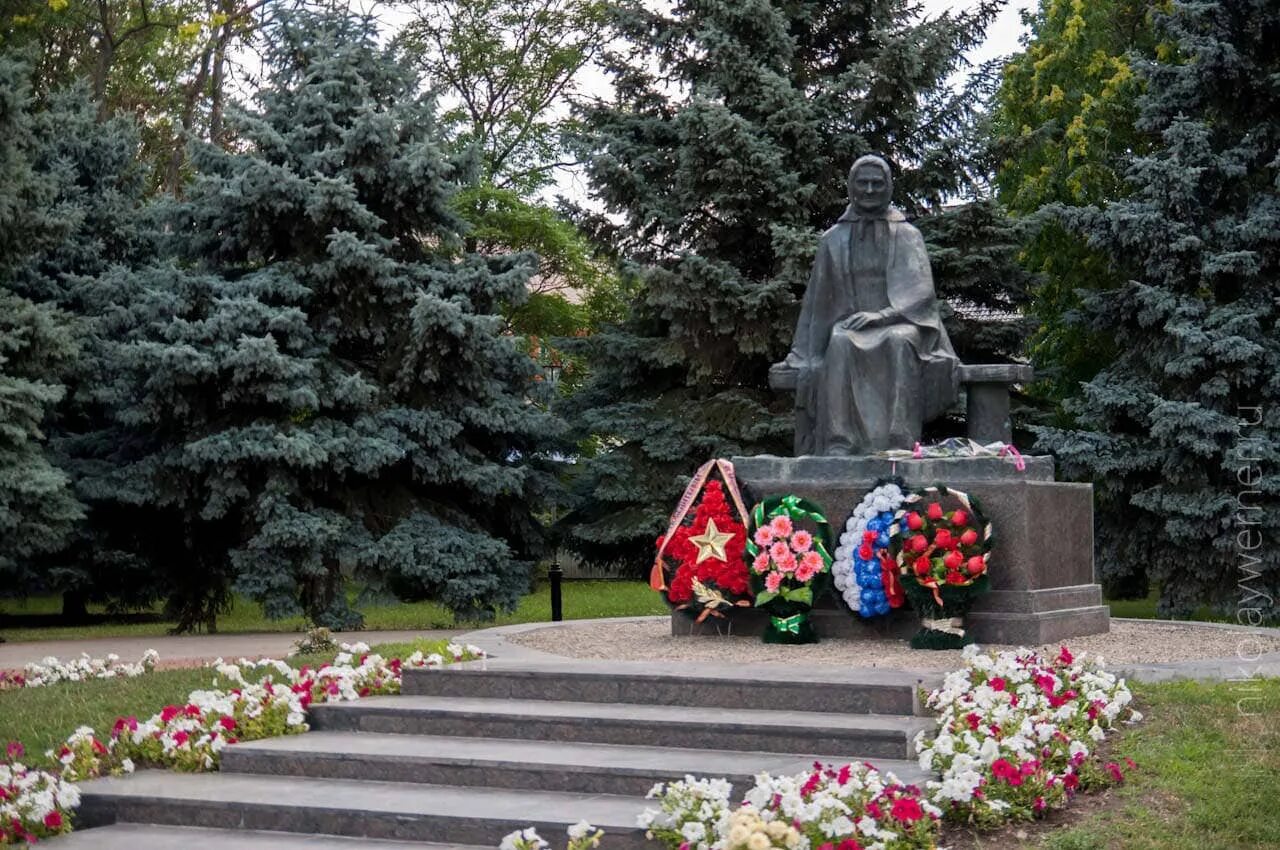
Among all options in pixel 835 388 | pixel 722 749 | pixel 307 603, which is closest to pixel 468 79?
pixel 307 603

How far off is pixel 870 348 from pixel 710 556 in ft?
5.54

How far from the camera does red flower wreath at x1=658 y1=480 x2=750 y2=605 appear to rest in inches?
381

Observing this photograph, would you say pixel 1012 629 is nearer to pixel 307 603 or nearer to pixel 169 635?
pixel 307 603

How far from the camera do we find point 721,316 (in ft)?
60.1

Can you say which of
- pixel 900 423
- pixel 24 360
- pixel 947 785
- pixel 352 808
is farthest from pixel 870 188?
pixel 24 360

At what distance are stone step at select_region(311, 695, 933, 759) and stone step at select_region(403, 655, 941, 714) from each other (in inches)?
2.2

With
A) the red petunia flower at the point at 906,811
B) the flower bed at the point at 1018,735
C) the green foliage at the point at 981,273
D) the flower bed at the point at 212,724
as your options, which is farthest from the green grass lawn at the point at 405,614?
the red petunia flower at the point at 906,811

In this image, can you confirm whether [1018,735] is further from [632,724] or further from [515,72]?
[515,72]

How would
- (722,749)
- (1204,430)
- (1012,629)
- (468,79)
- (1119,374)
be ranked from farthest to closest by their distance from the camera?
1. (468,79)
2. (1119,374)
3. (1204,430)
4. (1012,629)
5. (722,749)

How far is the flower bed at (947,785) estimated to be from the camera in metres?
5.29

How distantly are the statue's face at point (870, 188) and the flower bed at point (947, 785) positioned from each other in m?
4.03

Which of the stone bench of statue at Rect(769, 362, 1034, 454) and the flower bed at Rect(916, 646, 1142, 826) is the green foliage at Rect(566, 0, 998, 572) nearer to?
the stone bench of statue at Rect(769, 362, 1034, 454)

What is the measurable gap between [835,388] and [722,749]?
3.73m

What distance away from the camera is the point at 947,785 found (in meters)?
5.78
